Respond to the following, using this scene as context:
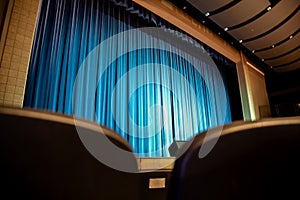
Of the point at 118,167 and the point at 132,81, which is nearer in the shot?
the point at 118,167

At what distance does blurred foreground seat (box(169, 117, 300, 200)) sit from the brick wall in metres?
1.84

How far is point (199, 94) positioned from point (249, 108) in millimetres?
1256

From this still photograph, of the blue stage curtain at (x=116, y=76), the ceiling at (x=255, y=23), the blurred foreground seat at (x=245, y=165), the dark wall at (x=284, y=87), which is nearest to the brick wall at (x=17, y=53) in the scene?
the blue stage curtain at (x=116, y=76)

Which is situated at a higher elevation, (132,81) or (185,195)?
(132,81)

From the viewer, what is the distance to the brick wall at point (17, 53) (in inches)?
70.1

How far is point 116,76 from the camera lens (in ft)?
11.9

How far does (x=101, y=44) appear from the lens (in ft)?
11.6

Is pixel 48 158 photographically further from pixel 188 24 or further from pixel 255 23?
pixel 255 23

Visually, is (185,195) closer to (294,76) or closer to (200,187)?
(200,187)

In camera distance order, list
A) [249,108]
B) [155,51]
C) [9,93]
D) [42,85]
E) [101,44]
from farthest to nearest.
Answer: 1. [249,108]
2. [155,51]
3. [101,44]
4. [42,85]
5. [9,93]

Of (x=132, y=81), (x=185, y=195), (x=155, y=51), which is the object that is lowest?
(x=185, y=195)

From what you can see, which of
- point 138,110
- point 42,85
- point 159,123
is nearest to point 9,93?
point 42,85

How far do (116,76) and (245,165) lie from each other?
11.0 ft

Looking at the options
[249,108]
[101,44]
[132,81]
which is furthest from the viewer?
[249,108]
